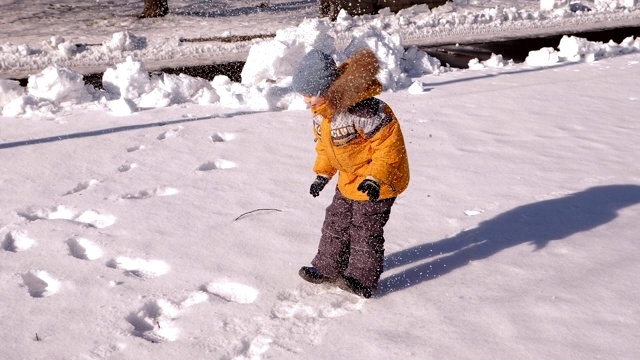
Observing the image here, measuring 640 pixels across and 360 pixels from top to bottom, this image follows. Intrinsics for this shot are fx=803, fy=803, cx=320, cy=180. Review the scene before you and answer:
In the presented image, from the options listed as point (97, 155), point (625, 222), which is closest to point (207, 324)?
point (625, 222)

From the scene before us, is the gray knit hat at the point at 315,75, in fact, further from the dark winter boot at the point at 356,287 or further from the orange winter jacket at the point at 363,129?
the dark winter boot at the point at 356,287

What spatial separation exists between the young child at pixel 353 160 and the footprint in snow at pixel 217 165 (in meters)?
2.12

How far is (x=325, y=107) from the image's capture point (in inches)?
139

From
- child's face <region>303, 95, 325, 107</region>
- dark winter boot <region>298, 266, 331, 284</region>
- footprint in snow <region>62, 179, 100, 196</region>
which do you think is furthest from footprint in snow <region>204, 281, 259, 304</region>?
footprint in snow <region>62, 179, 100, 196</region>

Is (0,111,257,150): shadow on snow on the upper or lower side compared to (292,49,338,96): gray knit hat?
lower

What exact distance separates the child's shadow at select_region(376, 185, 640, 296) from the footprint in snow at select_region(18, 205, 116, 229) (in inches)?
68.7

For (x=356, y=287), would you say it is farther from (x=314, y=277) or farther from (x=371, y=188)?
(x=371, y=188)

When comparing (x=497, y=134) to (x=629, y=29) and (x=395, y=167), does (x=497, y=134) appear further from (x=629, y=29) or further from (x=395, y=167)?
(x=629, y=29)

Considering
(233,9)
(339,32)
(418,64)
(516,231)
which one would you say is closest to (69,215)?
(516,231)

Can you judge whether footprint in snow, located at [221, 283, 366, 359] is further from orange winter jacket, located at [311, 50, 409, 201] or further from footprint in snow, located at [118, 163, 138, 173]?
footprint in snow, located at [118, 163, 138, 173]

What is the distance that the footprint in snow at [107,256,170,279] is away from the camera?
4.10 m

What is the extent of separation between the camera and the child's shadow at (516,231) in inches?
163

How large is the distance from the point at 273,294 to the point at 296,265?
365 mm

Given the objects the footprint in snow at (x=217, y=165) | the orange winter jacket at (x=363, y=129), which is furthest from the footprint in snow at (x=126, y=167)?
the orange winter jacket at (x=363, y=129)
